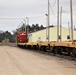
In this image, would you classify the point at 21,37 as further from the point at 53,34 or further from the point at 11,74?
the point at 11,74

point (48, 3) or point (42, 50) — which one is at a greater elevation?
point (48, 3)

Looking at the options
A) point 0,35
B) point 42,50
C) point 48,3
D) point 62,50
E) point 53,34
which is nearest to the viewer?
point 62,50

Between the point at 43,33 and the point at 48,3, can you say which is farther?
the point at 43,33

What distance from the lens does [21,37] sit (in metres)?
71.2

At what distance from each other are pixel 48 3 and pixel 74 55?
24.1 meters

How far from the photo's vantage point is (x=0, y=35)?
160750mm

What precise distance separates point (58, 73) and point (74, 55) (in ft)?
34.4

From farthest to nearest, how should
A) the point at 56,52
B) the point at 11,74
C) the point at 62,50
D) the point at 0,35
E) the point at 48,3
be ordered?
the point at 0,35 → the point at 48,3 → the point at 56,52 → the point at 62,50 → the point at 11,74

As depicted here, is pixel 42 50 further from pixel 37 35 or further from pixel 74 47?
pixel 37 35

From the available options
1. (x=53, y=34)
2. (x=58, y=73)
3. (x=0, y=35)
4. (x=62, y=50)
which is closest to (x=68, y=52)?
(x=62, y=50)

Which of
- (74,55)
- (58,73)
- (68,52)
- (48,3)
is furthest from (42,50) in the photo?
(58,73)

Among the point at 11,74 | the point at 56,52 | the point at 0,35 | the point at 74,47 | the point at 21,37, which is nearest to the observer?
the point at 11,74

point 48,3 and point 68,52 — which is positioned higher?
point 48,3

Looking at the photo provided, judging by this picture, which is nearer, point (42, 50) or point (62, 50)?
point (62, 50)
